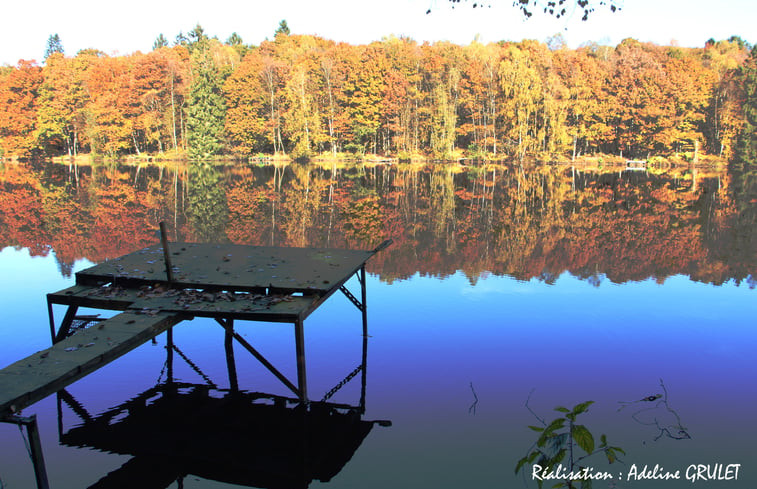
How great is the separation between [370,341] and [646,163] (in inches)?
2518

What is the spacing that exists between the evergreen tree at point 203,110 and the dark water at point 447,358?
45.7 m

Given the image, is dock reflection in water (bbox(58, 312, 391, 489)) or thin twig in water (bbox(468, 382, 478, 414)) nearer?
dock reflection in water (bbox(58, 312, 391, 489))

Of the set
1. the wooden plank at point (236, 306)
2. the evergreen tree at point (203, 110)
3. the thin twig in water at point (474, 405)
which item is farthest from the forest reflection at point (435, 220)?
the evergreen tree at point (203, 110)

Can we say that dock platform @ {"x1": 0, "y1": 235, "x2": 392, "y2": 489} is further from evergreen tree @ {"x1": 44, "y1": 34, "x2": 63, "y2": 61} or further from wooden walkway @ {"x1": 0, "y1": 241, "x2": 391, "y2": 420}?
evergreen tree @ {"x1": 44, "y1": 34, "x2": 63, "y2": 61}

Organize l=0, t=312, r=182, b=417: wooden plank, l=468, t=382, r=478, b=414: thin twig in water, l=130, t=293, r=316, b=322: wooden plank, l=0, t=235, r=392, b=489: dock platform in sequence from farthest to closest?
l=468, t=382, r=478, b=414: thin twig in water < l=130, t=293, r=316, b=322: wooden plank < l=0, t=235, r=392, b=489: dock platform < l=0, t=312, r=182, b=417: wooden plank

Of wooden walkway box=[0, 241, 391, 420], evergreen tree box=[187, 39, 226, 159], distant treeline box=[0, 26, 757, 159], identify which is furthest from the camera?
evergreen tree box=[187, 39, 226, 159]

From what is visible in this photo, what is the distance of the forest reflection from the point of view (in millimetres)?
18825

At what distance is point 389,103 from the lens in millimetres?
72250

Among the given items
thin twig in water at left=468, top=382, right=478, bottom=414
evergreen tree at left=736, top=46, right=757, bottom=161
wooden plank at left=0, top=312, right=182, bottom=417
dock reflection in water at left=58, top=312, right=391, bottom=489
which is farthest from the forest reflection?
evergreen tree at left=736, top=46, right=757, bottom=161

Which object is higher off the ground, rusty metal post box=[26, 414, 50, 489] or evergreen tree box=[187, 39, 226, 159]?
evergreen tree box=[187, 39, 226, 159]

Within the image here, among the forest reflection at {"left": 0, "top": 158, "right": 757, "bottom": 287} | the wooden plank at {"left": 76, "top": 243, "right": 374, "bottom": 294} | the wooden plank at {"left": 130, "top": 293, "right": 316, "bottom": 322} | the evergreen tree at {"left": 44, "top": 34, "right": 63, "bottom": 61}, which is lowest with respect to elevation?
the forest reflection at {"left": 0, "top": 158, "right": 757, "bottom": 287}

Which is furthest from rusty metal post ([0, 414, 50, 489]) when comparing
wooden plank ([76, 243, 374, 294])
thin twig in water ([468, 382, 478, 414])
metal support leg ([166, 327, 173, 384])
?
thin twig in water ([468, 382, 478, 414])

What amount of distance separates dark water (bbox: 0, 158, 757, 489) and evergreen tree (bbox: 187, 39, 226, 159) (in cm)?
4569

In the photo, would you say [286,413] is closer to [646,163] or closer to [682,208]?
[682,208]
